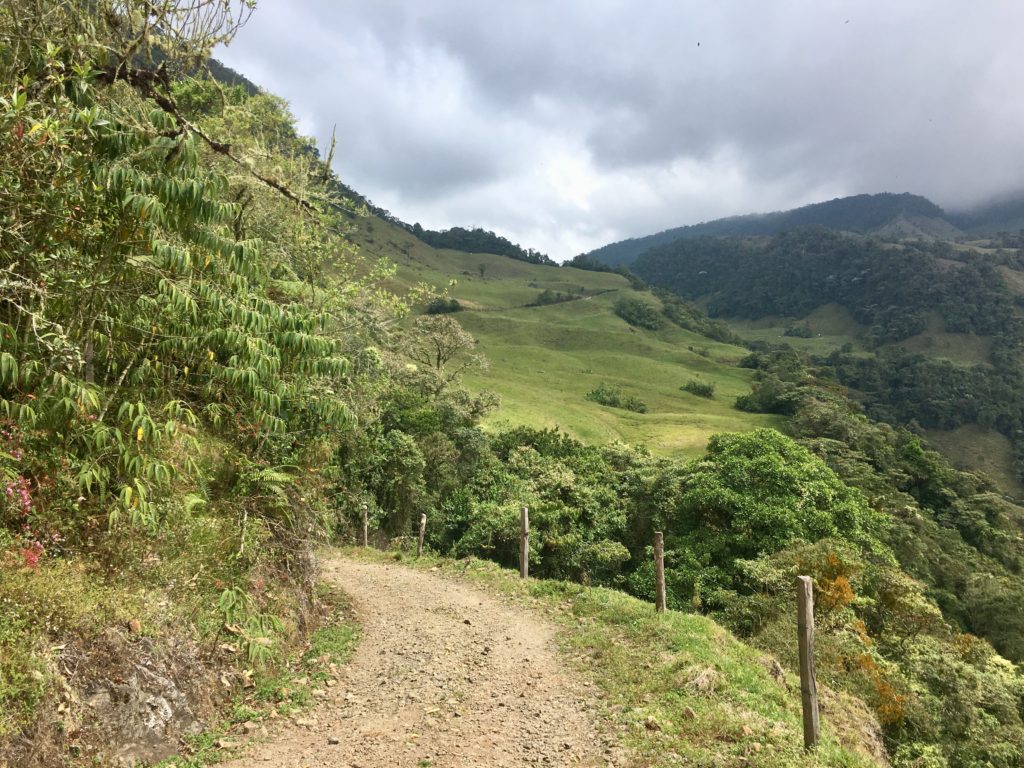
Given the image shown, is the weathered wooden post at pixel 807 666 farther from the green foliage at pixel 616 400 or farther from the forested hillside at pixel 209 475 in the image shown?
the green foliage at pixel 616 400

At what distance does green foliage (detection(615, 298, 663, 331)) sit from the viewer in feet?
608

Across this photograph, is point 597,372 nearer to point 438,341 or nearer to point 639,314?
point 639,314

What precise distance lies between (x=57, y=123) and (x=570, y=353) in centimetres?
14102

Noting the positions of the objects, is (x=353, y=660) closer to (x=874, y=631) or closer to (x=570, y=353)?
(x=874, y=631)

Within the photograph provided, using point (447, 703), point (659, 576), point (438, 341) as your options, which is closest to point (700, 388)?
point (438, 341)

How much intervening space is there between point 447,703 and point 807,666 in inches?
220

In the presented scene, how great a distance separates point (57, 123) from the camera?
14.6 feet

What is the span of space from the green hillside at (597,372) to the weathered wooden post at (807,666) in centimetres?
3509

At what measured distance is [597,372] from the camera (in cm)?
12950

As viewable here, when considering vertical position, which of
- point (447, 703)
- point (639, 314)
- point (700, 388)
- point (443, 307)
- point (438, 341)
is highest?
point (639, 314)

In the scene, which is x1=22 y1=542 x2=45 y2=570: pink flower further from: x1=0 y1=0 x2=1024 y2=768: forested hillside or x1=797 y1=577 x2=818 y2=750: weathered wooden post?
x1=797 y1=577 x2=818 y2=750: weathered wooden post

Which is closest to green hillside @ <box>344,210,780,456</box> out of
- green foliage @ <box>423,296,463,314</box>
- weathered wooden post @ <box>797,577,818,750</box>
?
green foliage @ <box>423,296,463,314</box>

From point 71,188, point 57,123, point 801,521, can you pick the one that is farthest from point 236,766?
point 801,521

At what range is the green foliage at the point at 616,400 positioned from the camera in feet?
335
